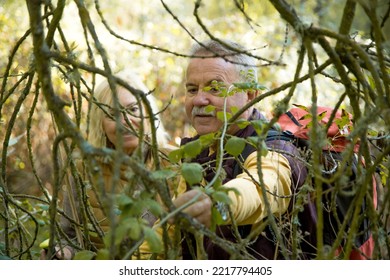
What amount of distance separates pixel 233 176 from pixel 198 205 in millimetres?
952

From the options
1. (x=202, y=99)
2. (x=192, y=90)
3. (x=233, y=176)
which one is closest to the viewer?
(x=233, y=176)

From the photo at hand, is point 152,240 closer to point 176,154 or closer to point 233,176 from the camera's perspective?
point 176,154

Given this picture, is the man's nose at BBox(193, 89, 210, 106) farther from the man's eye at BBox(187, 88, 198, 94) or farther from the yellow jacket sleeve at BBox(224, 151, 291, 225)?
the yellow jacket sleeve at BBox(224, 151, 291, 225)

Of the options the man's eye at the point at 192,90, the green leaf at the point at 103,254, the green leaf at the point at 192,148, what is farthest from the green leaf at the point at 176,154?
the man's eye at the point at 192,90

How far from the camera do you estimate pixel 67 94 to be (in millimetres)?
7410

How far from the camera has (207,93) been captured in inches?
114

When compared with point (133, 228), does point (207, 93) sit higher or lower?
higher

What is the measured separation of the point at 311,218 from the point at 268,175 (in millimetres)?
369

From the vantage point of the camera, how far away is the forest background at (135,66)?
1.57 m

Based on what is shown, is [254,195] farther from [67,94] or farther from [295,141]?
[67,94]

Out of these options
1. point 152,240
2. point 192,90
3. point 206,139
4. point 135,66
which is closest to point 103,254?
point 152,240

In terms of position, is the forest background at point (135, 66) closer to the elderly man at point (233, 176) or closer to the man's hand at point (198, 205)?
the elderly man at point (233, 176)

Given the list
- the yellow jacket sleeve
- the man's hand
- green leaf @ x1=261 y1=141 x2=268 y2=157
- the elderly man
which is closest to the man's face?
the elderly man
